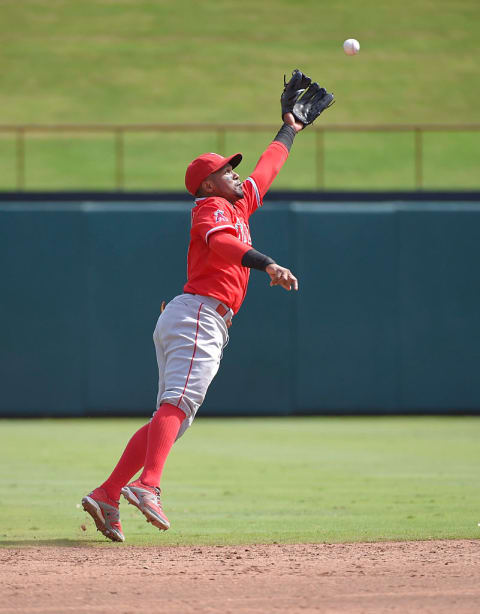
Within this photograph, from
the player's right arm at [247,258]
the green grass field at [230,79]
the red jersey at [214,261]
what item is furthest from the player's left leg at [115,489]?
the green grass field at [230,79]

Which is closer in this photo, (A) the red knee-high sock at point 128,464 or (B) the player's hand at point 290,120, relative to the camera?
(A) the red knee-high sock at point 128,464

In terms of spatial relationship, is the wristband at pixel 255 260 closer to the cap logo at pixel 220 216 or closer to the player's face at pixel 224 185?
the cap logo at pixel 220 216

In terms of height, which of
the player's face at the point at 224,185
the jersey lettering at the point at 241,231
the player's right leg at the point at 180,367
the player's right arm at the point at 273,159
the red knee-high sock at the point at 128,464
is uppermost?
the player's right arm at the point at 273,159

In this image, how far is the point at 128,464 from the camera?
507cm

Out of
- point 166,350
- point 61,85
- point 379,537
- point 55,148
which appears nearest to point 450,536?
point 379,537

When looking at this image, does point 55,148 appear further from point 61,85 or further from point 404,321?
point 404,321

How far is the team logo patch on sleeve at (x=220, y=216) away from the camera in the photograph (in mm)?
5038

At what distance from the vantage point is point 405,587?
4074mm

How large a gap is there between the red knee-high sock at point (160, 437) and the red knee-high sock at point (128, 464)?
0.40 ft

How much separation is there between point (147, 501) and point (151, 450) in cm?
27

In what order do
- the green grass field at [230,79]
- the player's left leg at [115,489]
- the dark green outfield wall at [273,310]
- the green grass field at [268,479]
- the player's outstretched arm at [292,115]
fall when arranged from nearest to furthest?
1. the player's left leg at [115,489]
2. the green grass field at [268,479]
3. the player's outstretched arm at [292,115]
4. the dark green outfield wall at [273,310]
5. the green grass field at [230,79]

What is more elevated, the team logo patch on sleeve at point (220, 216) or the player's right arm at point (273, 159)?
the player's right arm at point (273, 159)

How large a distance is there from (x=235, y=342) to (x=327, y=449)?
2.60m

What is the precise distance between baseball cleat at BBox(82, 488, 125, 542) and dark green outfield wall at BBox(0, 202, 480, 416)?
20.2 ft
